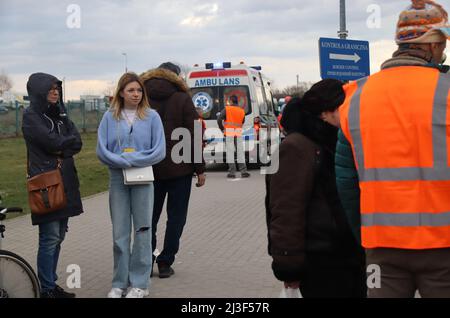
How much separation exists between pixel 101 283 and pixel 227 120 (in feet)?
31.6

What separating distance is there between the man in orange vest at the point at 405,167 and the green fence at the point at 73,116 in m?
29.7

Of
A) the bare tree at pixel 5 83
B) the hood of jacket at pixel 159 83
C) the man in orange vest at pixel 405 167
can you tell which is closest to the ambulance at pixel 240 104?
the hood of jacket at pixel 159 83

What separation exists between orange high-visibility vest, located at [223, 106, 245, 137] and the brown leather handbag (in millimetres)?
10145

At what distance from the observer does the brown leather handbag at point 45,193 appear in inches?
207

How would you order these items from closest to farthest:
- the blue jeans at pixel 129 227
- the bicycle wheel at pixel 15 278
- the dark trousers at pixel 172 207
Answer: the bicycle wheel at pixel 15 278 → the blue jeans at pixel 129 227 → the dark trousers at pixel 172 207

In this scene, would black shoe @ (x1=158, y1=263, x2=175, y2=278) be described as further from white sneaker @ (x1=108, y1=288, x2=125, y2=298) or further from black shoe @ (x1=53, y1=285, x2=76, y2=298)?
black shoe @ (x1=53, y1=285, x2=76, y2=298)

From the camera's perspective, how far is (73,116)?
38.2 meters

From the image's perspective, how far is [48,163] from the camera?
5.36 m

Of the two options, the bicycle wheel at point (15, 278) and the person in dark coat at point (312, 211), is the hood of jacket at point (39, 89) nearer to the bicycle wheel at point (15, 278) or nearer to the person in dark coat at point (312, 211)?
the bicycle wheel at point (15, 278)

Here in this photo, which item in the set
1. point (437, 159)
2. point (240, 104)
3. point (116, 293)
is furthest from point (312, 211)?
point (240, 104)

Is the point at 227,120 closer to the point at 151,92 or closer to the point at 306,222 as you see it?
the point at 151,92

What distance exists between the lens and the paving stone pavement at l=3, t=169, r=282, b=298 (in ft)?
19.0

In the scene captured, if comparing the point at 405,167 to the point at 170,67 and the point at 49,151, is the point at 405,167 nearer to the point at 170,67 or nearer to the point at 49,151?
the point at 49,151

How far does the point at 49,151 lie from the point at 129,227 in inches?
36.0
